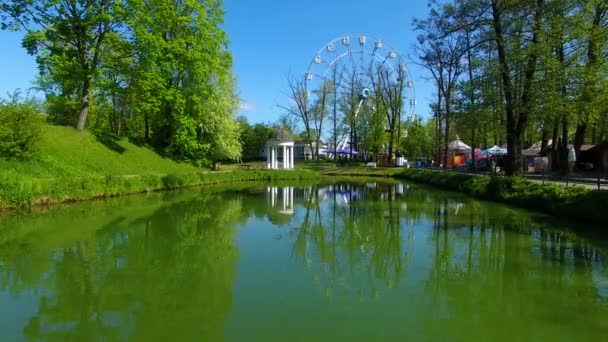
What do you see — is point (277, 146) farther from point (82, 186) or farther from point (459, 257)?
point (459, 257)

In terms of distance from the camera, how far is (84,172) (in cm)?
2192

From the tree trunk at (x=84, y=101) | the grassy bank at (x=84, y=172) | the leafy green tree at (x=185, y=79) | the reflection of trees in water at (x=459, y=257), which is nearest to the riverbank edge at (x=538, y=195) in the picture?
the reflection of trees in water at (x=459, y=257)

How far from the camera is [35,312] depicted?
19.7 ft

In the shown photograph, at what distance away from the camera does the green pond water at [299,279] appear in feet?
18.1

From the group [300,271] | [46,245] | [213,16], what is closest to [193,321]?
[300,271]

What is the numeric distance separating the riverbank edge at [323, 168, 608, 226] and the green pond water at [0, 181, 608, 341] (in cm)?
108

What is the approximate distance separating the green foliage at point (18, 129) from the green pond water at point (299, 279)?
595cm

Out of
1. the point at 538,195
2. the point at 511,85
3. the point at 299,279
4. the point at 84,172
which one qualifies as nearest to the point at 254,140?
the point at 84,172

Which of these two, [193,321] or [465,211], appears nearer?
[193,321]

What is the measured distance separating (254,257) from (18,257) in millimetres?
5136

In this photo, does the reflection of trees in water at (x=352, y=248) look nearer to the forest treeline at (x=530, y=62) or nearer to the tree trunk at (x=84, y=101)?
the forest treeline at (x=530, y=62)

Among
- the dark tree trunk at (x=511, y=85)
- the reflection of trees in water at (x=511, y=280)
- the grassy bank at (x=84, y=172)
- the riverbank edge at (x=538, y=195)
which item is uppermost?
the dark tree trunk at (x=511, y=85)

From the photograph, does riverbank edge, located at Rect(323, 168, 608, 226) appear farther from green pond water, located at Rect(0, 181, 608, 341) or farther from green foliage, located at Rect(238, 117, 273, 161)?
green foliage, located at Rect(238, 117, 273, 161)

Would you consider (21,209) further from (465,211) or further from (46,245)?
(465,211)
